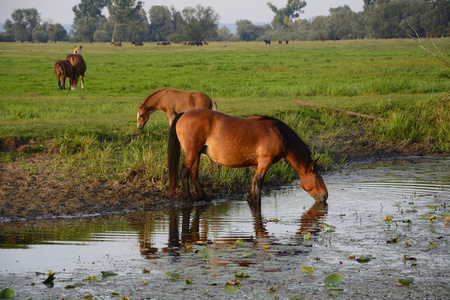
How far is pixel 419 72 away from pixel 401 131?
622 inches

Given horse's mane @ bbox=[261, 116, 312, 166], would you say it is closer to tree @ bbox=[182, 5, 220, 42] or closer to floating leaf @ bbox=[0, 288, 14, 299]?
floating leaf @ bbox=[0, 288, 14, 299]

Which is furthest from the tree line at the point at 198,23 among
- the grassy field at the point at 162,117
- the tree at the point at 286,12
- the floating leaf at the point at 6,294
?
the floating leaf at the point at 6,294

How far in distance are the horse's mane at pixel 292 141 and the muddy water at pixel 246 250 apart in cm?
81

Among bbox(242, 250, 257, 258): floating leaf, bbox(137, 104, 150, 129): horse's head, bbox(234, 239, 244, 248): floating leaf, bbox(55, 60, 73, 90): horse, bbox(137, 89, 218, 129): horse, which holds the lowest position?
bbox(234, 239, 244, 248): floating leaf

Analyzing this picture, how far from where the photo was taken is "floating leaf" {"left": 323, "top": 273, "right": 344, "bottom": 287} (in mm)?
5805

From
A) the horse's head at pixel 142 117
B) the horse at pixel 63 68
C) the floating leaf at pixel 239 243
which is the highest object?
the horse at pixel 63 68

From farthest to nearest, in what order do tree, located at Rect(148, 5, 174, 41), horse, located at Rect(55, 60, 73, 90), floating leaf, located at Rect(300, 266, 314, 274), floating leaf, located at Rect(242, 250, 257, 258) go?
1. tree, located at Rect(148, 5, 174, 41)
2. horse, located at Rect(55, 60, 73, 90)
3. floating leaf, located at Rect(242, 250, 257, 258)
4. floating leaf, located at Rect(300, 266, 314, 274)

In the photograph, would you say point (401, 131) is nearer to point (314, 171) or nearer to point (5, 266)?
point (314, 171)

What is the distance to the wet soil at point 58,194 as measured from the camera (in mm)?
9141

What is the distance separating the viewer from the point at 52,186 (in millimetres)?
10000

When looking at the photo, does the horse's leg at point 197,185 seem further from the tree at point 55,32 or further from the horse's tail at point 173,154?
the tree at point 55,32

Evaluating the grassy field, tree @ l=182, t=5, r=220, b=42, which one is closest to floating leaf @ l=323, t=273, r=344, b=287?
the grassy field

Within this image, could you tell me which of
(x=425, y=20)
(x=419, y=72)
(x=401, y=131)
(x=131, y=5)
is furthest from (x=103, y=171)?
(x=131, y=5)

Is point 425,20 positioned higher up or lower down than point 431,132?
higher up
